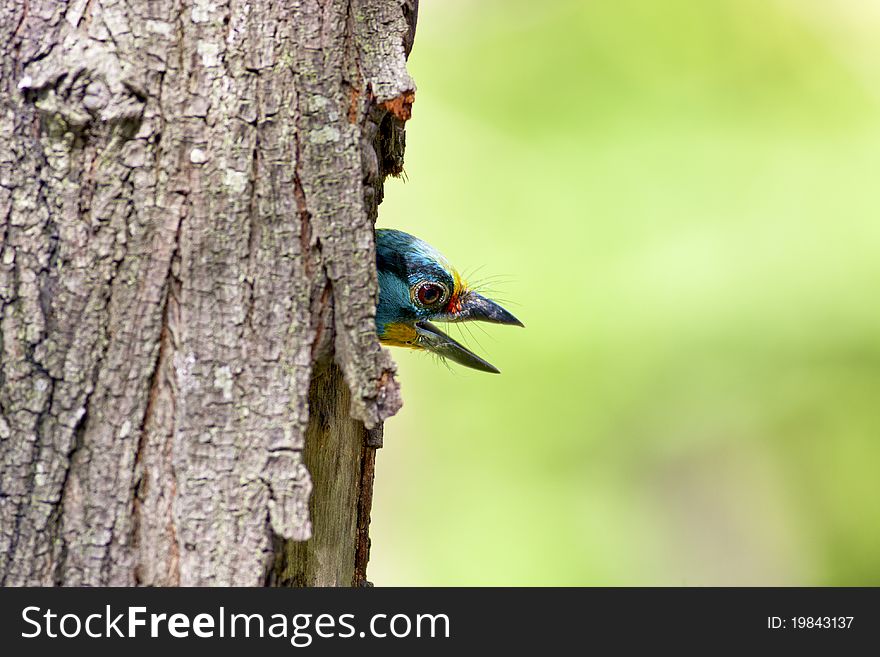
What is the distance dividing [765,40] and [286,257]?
173 inches

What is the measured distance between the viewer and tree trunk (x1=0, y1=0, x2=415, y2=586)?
1.62 m

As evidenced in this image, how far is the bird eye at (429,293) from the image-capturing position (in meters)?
2.48

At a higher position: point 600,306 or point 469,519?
point 600,306

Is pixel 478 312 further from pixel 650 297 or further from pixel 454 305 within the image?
pixel 650 297

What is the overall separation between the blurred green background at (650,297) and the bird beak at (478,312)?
6.93 feet

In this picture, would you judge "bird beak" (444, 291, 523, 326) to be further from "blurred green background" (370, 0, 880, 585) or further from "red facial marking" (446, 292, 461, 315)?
"blurred green background" (370, 0, 880, 585)

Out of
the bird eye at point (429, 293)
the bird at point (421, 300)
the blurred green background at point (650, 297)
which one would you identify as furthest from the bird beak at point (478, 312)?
the blurred green background at point (650, 297)

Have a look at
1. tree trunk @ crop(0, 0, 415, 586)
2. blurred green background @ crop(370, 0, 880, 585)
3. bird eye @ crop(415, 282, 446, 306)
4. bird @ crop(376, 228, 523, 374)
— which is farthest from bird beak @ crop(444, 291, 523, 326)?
blurred green background @ crop(370, 0, 880, 585)

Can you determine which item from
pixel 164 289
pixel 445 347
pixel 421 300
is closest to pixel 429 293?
pixel 421 300

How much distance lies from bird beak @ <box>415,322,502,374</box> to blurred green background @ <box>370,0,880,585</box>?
2159mm

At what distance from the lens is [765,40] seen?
17.1 ft

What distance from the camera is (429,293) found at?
2.49 m
